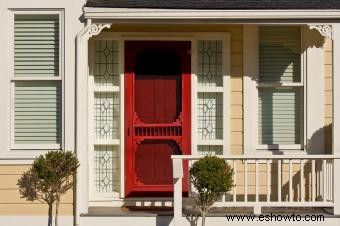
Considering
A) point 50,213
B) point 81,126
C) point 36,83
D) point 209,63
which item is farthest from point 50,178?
point 209,63

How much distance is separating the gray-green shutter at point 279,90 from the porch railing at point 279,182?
464 millimetres

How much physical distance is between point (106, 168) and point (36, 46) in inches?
82.9

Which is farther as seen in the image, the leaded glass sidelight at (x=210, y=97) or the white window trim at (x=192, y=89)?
the leaded glass sidelight at (x=210, y=97)

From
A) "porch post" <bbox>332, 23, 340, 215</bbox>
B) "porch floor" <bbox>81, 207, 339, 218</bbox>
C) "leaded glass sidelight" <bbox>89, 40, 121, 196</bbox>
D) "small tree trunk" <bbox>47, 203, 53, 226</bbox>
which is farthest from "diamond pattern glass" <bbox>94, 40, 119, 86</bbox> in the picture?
"porch post" <bbox>332, 23, 340, 215</bbox>

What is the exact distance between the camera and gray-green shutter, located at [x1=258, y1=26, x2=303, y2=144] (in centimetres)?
1015

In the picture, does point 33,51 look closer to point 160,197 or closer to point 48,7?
point 48,7

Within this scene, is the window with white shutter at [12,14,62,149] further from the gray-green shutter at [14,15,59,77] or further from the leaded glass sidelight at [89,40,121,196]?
the leaded glass sidelight at [89,40,121,196]

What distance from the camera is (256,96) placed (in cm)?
1015

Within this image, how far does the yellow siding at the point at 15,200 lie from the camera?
9.20 meters

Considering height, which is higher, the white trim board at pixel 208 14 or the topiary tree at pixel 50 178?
the white trim board at pixel 208 14

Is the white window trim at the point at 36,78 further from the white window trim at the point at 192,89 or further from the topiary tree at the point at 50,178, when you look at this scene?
the white window trim at the point at 192,89

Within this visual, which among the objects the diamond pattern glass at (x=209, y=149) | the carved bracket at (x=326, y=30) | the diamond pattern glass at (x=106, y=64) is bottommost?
the diamond pattern glass at (x=209, y=149)

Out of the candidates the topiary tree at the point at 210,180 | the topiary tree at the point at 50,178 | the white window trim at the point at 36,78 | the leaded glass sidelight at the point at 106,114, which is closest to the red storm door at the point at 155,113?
the leaded glass sidelight at the point at 106,114

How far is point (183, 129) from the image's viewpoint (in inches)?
400
